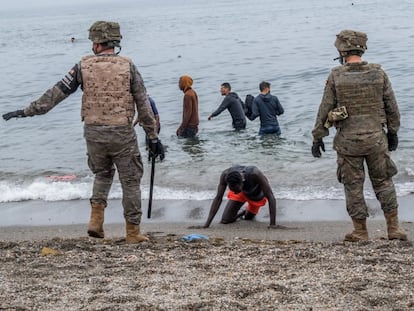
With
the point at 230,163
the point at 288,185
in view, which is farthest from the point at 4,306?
the point at 230,163

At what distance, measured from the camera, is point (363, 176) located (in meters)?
7.39

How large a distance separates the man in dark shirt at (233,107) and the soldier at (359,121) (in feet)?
29.4

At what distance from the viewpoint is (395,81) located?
25.2m

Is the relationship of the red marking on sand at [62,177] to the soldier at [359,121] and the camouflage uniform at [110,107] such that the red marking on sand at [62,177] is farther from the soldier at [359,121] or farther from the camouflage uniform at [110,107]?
the soldier at [359,121]

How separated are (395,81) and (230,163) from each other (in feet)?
39.8

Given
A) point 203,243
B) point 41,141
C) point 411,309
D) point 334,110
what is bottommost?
point 41,141

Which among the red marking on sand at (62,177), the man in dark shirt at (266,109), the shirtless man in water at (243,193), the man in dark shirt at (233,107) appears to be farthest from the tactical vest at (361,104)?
the man in dark shirt at (233,107)

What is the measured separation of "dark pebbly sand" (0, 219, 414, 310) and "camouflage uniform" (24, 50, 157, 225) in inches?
30.5

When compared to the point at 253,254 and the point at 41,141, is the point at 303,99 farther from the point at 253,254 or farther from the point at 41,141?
the point at 253,254

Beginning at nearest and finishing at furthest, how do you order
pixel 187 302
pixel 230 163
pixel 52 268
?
1. pixel 187 302
2. pixel 52 268
3. pixel 230 163

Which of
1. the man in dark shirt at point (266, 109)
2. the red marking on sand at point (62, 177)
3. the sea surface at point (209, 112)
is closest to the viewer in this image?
the sea surface at point (209, 112)

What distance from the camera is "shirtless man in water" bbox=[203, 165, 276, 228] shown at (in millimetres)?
8914

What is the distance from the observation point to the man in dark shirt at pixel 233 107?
1634cm

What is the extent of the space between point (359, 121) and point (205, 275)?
92.6 inches
